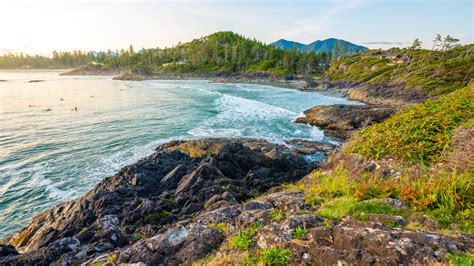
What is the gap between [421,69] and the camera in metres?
72.6

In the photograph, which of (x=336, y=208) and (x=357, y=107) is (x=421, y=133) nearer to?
(x=336, y=208)

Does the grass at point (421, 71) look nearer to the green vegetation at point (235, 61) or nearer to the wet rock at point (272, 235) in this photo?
the green vegetation at point (235, 61)

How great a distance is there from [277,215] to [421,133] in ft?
25.8

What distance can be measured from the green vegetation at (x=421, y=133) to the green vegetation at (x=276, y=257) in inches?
285

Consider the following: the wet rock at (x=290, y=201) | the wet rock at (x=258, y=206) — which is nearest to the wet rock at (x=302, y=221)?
the wet rock at (x=290, y=201)

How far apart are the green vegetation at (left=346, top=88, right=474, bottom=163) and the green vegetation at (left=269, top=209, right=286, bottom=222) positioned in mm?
5956

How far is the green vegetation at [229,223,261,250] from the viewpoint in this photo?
5398mm

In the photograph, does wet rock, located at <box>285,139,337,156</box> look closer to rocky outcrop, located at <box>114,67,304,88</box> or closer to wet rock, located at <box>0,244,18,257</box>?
wet rock, located at <box>0,244,18,257</box>

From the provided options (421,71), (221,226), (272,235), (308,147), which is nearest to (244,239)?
(272,235)

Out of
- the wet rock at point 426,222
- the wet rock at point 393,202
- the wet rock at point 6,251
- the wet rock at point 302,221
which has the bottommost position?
the wet rock at point 6,251

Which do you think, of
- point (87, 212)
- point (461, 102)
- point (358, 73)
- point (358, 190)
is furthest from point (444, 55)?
point (87, 212)

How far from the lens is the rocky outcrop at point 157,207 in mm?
6414

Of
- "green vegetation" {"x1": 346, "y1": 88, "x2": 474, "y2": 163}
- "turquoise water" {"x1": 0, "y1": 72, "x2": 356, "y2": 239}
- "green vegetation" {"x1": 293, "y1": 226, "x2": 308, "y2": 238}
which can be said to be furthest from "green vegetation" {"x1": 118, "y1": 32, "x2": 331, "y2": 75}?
"green vegetation" {"x1": 293, "y1": 226, "x2": 308, "y2": 238}

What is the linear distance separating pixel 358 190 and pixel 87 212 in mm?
13435
